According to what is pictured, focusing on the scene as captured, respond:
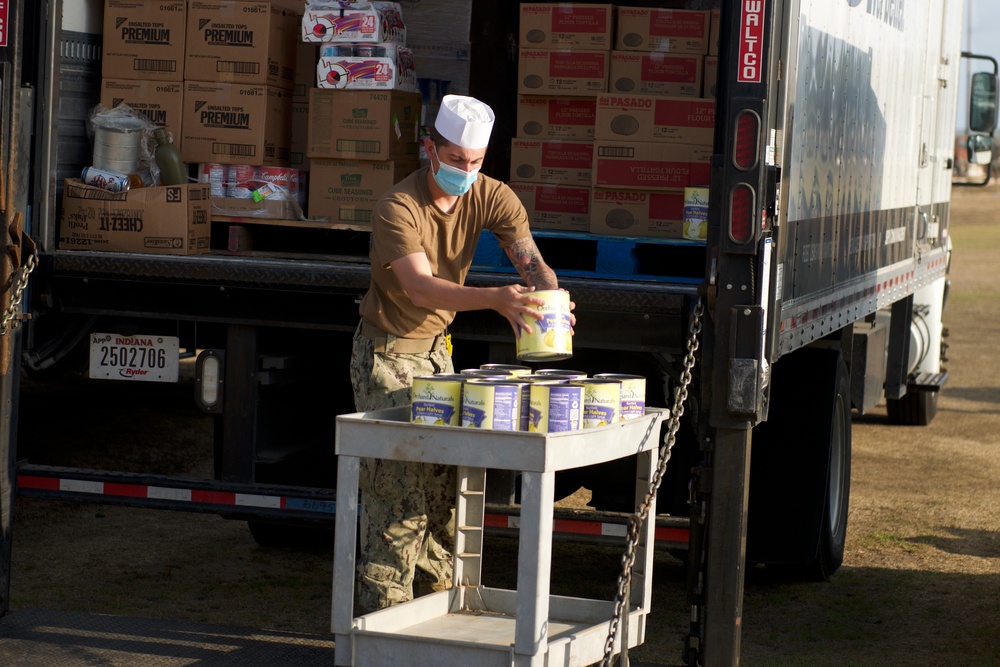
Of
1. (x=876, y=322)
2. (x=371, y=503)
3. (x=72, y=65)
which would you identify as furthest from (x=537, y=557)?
(x=876, y=322)

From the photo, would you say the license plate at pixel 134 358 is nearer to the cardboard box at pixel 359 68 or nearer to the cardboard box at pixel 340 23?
the cardboard box at pixel 359 68

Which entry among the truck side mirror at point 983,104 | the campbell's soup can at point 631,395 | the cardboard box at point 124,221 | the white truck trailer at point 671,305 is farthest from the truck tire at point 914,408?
the campbell's soup can at point 631,395

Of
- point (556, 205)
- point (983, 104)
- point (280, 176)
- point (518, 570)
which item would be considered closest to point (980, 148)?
point (983, 104)

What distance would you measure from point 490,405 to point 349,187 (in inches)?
102

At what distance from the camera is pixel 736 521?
170 inches

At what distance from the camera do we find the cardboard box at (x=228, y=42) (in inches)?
236

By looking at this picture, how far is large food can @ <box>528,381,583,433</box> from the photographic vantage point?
12.3ft

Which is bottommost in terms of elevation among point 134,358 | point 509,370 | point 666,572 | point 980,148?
point 666,572

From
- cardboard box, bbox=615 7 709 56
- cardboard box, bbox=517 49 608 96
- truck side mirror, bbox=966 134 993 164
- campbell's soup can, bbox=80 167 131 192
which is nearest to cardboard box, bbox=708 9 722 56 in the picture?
cardboard box, bbox=615 7 709 56

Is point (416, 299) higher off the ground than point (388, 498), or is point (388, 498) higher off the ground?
point (416, 299)

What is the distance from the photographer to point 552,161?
6.16 metres

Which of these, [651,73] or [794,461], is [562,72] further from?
[794,461]

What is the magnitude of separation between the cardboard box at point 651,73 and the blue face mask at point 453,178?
2104mm

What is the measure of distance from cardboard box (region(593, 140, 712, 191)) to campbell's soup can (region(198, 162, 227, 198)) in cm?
163
